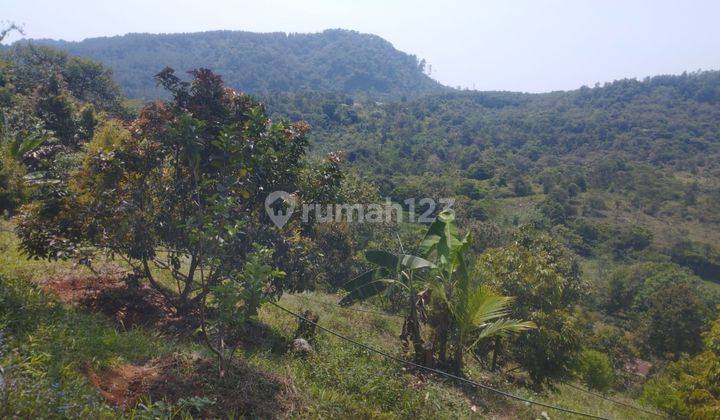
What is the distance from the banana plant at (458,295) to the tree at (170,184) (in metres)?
2.35

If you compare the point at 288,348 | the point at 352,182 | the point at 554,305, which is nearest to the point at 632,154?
the point at 352,182

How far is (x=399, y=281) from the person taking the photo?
305 inches

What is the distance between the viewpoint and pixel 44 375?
12.9 feet

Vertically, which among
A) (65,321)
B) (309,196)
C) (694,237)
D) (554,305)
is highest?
(309,196)

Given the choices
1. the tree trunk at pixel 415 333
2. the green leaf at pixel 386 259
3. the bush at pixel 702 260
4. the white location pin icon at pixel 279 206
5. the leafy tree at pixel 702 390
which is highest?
the white location pin icon at pixel 279 206

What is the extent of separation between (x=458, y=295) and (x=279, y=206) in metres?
3.04

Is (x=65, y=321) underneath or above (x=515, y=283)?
above

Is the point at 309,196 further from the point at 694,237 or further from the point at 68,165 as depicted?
the point at 694,237

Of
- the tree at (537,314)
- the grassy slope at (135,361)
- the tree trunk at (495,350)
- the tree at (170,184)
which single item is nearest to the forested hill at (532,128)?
the tree at (537,314)

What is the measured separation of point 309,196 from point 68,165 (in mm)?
3908

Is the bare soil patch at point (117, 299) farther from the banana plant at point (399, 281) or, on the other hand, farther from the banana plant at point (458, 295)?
the banana plant at point (458, 295)

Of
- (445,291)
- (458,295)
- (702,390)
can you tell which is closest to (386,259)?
(445,291)

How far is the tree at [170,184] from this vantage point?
241 inches

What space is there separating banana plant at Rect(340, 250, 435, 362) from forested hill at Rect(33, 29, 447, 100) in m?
127
